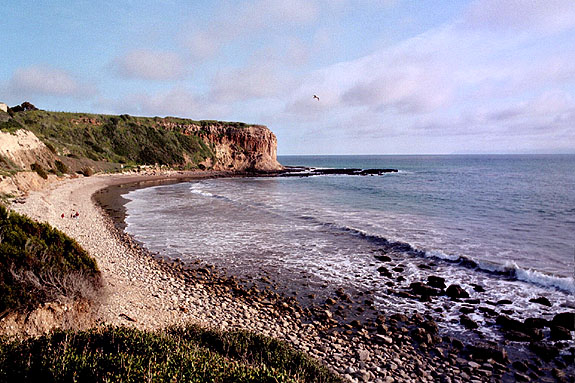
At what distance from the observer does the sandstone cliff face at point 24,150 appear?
3288 cm

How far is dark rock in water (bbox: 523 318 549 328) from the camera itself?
890 centimetres

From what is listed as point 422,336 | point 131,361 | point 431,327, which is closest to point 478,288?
point 431,327

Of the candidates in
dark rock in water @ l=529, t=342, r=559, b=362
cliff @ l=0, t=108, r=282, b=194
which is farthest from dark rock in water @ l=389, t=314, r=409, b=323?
cliff @ l=0, t=108, r=282, b=194

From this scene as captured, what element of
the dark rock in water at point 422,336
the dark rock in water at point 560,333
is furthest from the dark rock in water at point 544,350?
the dark rock in water at point 422,336

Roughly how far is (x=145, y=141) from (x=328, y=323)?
8017 cm

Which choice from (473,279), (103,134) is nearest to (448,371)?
(473,279)

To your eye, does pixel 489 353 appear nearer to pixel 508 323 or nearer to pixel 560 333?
pixel 508 323

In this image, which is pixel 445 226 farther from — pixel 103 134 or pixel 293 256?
pixel 103 134

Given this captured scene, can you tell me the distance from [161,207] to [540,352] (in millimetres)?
28117

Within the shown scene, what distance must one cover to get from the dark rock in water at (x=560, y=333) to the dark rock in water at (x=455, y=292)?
2.74 meters

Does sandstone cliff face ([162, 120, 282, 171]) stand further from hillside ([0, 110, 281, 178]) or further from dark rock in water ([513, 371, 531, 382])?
dark rock in water ([513, 371, 531, 382])

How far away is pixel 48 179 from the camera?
35531mm

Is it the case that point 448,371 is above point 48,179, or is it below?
below

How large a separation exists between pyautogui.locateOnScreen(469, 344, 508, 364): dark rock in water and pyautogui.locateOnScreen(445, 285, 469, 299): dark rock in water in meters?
3.30
